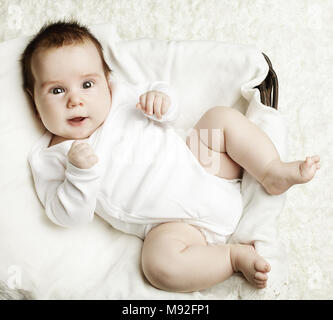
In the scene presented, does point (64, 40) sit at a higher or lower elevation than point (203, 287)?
higher

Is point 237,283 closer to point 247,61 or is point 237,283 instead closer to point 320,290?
point 320,290

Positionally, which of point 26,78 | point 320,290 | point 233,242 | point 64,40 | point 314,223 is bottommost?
point 320,290

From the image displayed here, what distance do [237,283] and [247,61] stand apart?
0.61 meters

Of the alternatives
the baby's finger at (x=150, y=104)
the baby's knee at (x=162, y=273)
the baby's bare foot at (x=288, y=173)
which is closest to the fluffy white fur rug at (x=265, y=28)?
the baby's bare foot at (x=288, y=173)

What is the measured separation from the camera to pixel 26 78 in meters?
1.31

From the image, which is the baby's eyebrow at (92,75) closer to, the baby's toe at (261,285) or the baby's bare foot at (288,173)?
the baby's bare foot at (288,173)

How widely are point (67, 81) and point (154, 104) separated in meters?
0.23

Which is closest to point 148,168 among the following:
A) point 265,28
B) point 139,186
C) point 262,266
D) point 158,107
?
point 139,186

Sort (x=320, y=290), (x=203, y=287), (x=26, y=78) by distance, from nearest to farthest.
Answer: (x=203, y=287), (x=26, y=78), (x=320, y=290)

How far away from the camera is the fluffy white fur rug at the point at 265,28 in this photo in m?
1.67

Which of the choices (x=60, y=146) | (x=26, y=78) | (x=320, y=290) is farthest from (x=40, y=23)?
(x=320, y=290)

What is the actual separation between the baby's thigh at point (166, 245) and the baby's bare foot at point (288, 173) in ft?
0.74

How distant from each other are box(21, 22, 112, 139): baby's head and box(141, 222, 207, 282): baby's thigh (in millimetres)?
322

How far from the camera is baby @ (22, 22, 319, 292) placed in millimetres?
1156
